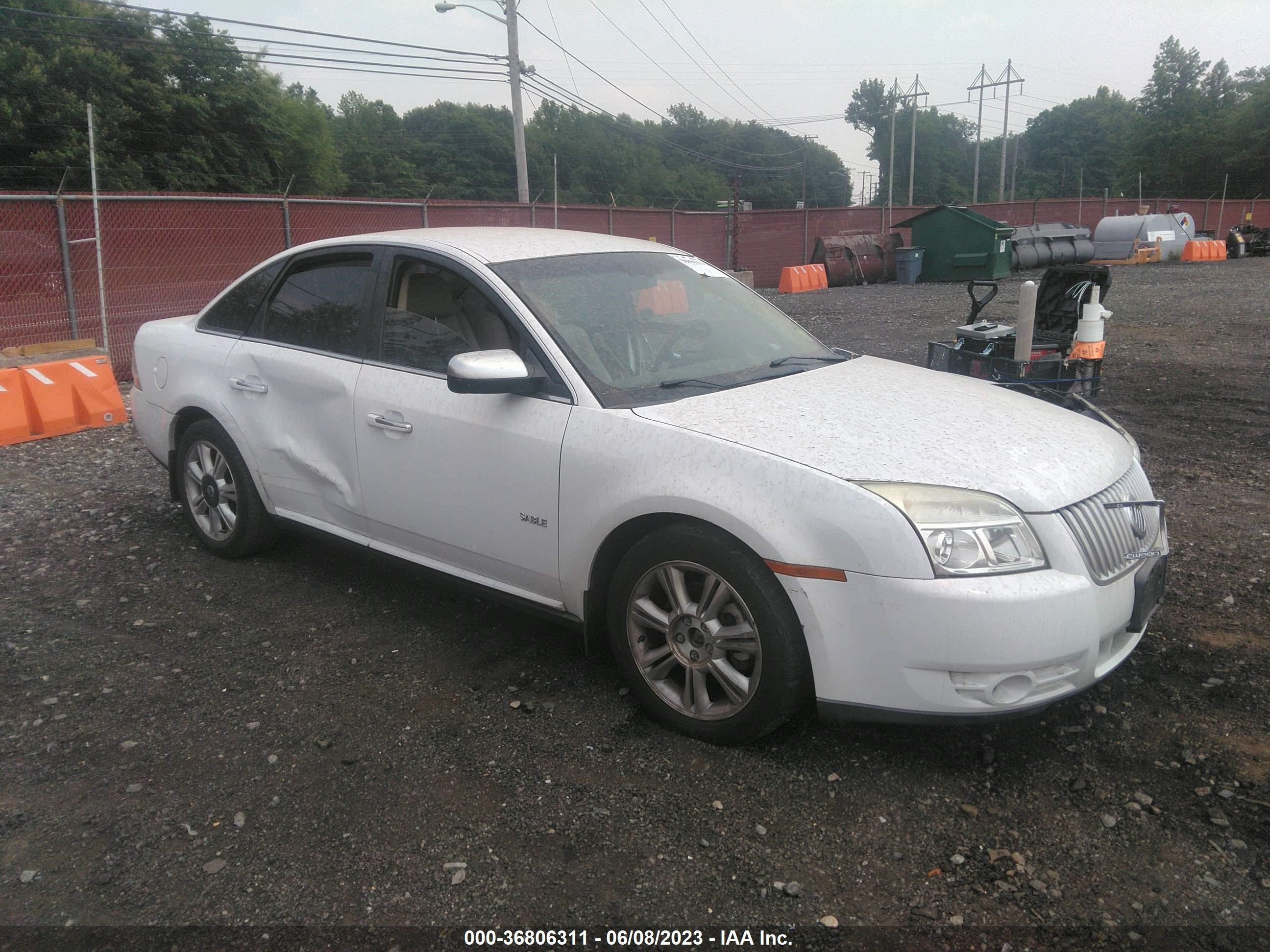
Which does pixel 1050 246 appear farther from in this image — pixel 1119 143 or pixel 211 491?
pixel 1119 143

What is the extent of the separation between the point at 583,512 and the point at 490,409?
586 millimetres

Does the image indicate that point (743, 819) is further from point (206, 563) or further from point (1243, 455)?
point (1243, 455)

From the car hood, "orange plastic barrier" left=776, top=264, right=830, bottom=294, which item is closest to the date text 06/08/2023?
the car hood

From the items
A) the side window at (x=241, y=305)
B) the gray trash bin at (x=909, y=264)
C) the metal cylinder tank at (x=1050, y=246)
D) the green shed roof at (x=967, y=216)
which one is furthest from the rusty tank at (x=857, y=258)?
the side window at (x=241, y=305)

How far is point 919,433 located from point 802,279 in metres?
23.8

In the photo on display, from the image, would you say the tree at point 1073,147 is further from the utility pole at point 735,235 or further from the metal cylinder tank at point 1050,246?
the utility pole at point 735,235

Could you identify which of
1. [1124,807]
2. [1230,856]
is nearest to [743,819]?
[1124,807]

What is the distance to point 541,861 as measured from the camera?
2.62 meters

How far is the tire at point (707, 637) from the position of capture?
2.86m

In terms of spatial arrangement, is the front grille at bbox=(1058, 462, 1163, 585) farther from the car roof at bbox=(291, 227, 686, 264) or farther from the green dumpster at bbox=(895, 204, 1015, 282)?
the green dumpster at bbox=(895, 204, 1015, 282)

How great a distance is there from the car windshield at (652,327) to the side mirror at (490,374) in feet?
0.67

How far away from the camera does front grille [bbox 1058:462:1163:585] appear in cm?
284

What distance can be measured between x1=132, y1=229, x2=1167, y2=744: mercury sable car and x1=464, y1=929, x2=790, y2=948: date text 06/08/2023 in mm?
714

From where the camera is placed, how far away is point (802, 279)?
2605cm
